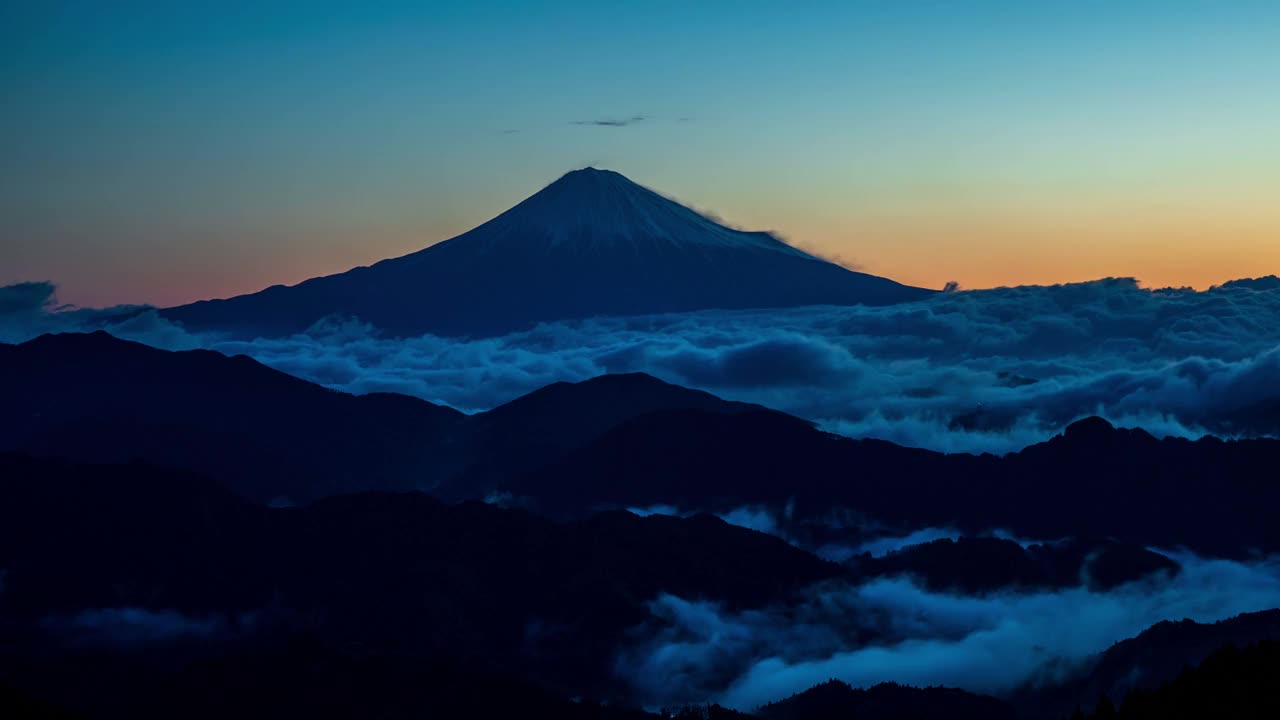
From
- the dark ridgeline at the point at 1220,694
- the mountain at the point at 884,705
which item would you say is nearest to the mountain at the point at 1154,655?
the mountain at the point at 884,705

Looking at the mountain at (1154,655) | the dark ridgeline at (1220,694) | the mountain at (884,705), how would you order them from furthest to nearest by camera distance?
the mountain at (1154,655)
the mountain at (884,705)
the dark ridgeline at (1220,694)

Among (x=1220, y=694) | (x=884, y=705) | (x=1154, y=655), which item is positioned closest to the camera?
(x=1220, y=694)

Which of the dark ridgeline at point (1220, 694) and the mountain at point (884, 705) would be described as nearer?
the dark ridgeline at point (1220, 694)

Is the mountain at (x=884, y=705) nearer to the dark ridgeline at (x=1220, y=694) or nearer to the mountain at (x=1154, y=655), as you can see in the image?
the mountain at (x=1154, y=655)

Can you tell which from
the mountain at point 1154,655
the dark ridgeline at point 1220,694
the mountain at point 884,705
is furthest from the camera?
the mountain at point 1154,655

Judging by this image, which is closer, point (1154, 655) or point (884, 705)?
point (884, 705)

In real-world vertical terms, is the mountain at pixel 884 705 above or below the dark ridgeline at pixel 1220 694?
below

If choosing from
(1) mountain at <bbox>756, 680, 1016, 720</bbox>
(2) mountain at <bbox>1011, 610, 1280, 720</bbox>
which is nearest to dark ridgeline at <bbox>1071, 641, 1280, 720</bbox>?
(1) mountain at <bbox>756, 680, 1016, 720</bbox>

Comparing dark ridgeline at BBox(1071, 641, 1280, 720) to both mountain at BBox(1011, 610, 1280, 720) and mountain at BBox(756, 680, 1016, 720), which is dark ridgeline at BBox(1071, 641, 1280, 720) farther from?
mountain at BBox(1011, 610, 1280, 720)

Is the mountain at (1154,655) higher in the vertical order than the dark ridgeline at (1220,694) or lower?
lower

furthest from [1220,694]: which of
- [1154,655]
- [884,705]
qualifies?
[1154,655]

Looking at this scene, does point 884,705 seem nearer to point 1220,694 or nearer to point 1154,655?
point 1154,655

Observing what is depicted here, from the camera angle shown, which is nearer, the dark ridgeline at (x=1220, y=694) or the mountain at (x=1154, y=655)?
the dark ridgeline at (x=1220, y=694)
